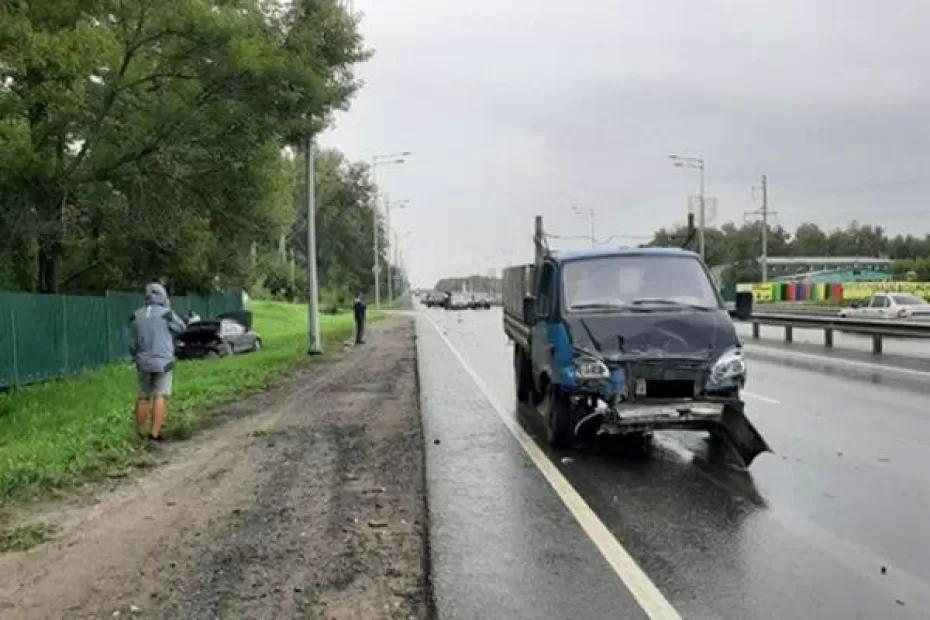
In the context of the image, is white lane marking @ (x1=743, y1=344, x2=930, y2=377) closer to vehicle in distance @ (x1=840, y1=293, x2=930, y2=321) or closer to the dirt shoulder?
vehicle in distance @ (x1=840, y1=293, x2=930, y2=321)

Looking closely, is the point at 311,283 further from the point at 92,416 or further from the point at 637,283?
the point at 637,283

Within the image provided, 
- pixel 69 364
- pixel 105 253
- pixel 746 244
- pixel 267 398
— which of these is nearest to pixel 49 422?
pixel 267 398

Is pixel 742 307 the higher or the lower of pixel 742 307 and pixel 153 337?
the higher

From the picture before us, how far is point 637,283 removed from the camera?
10633 mm

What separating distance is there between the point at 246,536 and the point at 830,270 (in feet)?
383

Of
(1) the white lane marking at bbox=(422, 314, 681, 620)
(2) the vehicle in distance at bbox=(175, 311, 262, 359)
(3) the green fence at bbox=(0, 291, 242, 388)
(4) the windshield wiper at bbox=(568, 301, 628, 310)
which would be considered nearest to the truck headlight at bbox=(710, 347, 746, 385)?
(4) the windshield wiper at bbox=(568, 301, 628, 310)

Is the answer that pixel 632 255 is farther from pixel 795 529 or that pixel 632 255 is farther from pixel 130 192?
pixel 130 192

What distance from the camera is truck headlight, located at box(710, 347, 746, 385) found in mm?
9375

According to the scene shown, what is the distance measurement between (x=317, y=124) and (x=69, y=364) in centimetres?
870

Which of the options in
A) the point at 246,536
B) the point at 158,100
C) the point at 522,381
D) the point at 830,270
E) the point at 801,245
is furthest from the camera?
the point at 801,245

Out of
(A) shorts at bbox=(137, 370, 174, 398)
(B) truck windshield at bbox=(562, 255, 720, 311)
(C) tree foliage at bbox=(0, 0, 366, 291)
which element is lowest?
(A) shorts at bbox=(137, 370, 174, 398)

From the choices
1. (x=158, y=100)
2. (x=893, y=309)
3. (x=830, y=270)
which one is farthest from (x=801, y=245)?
(x=158, y=100)

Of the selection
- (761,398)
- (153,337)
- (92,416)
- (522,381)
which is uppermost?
(153,337)

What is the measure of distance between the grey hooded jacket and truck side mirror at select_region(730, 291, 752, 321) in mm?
6631
